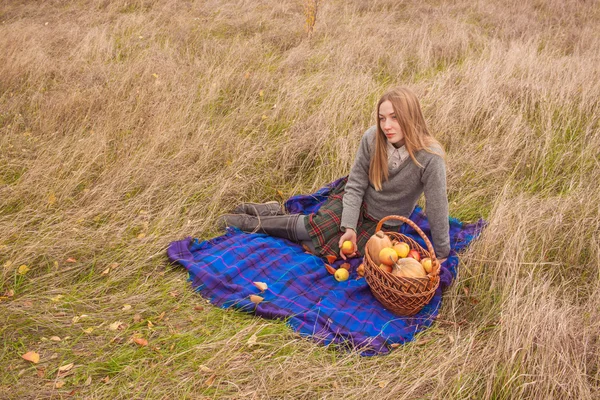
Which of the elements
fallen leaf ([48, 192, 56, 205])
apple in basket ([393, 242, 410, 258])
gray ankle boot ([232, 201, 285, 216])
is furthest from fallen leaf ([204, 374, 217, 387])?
fallen leaf ([48, 192, 56, 205])

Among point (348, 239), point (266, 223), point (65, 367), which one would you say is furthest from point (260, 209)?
point (65, 367)

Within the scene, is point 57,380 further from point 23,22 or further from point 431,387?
point 23,22

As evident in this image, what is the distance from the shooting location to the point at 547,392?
202 cm

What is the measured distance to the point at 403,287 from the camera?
99.5 inches

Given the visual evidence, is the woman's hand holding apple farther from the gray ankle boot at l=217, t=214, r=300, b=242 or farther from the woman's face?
the woman's face

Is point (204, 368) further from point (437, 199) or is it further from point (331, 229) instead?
point (437, 199)

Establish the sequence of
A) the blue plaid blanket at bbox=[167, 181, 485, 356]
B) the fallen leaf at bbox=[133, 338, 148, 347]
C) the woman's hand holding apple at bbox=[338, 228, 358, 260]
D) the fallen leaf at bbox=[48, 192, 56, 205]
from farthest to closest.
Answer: the fallen leaf at bbox=[48, 192, 56, 205], the woman's hand holding apple at bbox=[338, 228, 358, 260], the blue plaid blanket at bbox=[167, 181, 485, 356], the fallen leaf at bbox=[133, 338, 148, 347]

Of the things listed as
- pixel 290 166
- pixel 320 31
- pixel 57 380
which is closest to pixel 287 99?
pixel 290 166

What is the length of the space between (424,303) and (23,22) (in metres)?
7.58

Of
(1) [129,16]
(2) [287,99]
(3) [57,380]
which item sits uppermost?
(1) [129,16]

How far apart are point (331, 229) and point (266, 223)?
523 millimetres

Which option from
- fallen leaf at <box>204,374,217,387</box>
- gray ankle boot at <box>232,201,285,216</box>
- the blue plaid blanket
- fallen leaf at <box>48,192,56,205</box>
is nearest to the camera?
fallen leaf at <box>204,374,217,387</box>

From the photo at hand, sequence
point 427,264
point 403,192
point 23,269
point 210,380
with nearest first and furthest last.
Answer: point 210,380 → point 427,264 → point 23,269 → point 403,192

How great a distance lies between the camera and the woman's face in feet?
9.48
